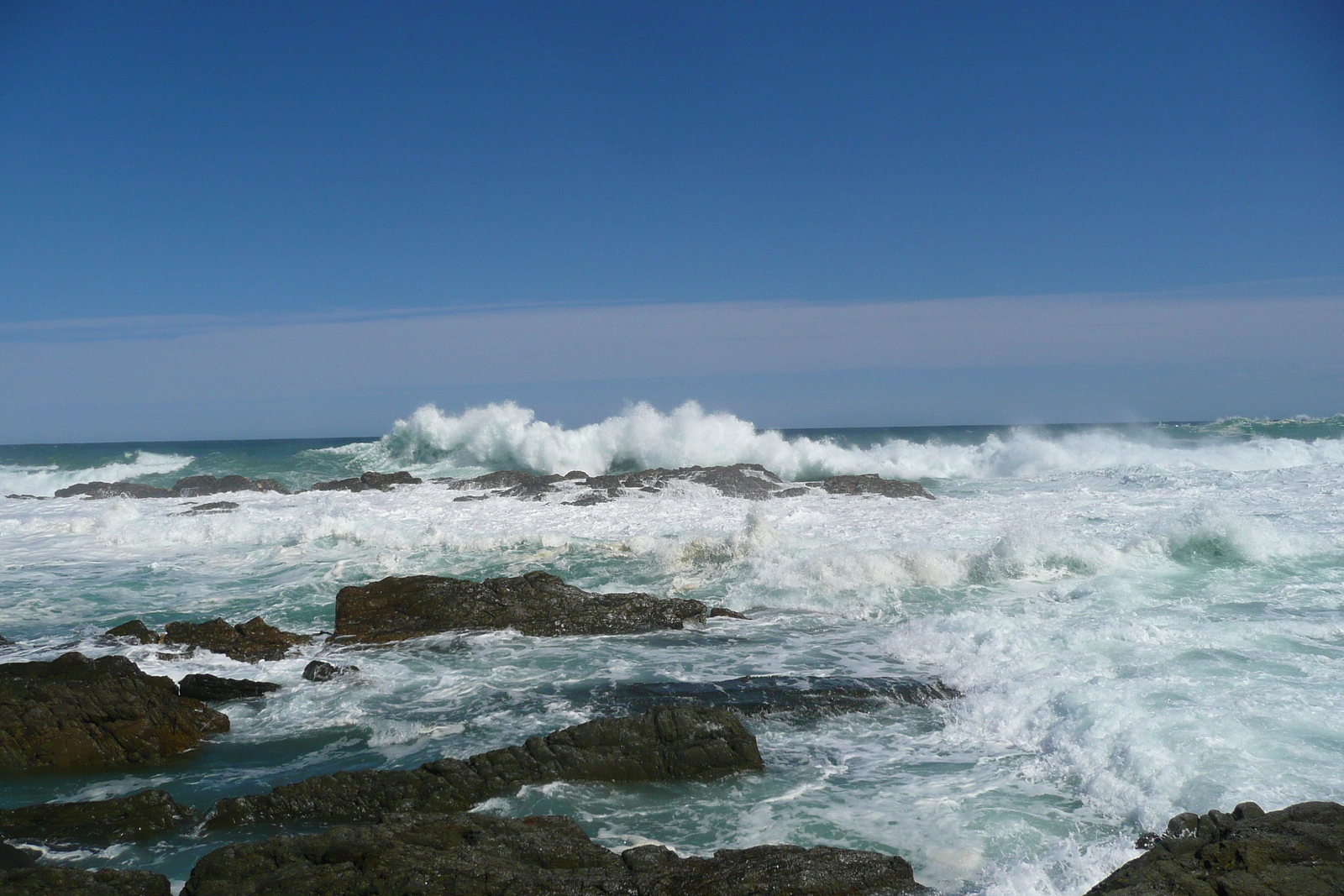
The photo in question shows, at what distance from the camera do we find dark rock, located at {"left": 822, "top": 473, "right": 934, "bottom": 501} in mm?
20875

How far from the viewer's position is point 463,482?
2378 cm

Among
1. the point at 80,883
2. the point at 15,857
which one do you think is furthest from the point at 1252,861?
the point at 15,857

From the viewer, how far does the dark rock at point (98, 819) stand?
479 cm

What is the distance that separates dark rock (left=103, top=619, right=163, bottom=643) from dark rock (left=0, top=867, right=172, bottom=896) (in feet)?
19.6

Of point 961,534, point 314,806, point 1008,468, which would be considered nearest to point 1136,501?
point 961,534

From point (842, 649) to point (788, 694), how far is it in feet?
5.91

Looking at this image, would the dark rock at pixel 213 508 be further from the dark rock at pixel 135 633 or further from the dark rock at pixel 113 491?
the dark rock at pixel 135 633

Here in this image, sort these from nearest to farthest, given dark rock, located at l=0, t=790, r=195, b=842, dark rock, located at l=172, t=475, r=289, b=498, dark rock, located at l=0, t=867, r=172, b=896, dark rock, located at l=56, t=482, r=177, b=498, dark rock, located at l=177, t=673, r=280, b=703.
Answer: dark rock, located at l=0, t=867, r=172, b=896 < dark rock, located at l=0, t=790, r=195, b=842 < dark rock, located at l=177, t=673, r=280, b=703 < dark rock, located at l=172, t=475, r=289, b=498 < dark rock, located at l=56, t=482, r=177, b=498

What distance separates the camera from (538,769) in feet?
18.1

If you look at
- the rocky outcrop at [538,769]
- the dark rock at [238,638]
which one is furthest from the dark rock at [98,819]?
the dark rock at [238,638]

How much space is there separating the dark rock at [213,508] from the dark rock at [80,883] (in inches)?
658

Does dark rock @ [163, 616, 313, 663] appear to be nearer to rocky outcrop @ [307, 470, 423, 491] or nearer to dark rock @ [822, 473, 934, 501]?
rocky outcrop @ [307, 470, 423, 491]

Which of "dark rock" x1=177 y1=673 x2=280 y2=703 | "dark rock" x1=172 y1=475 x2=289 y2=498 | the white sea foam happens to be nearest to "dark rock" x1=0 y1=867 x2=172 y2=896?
"dark rock" x1=177 y1=673 x2=280 y2=703

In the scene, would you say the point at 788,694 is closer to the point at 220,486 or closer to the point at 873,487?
the point at 873,487
